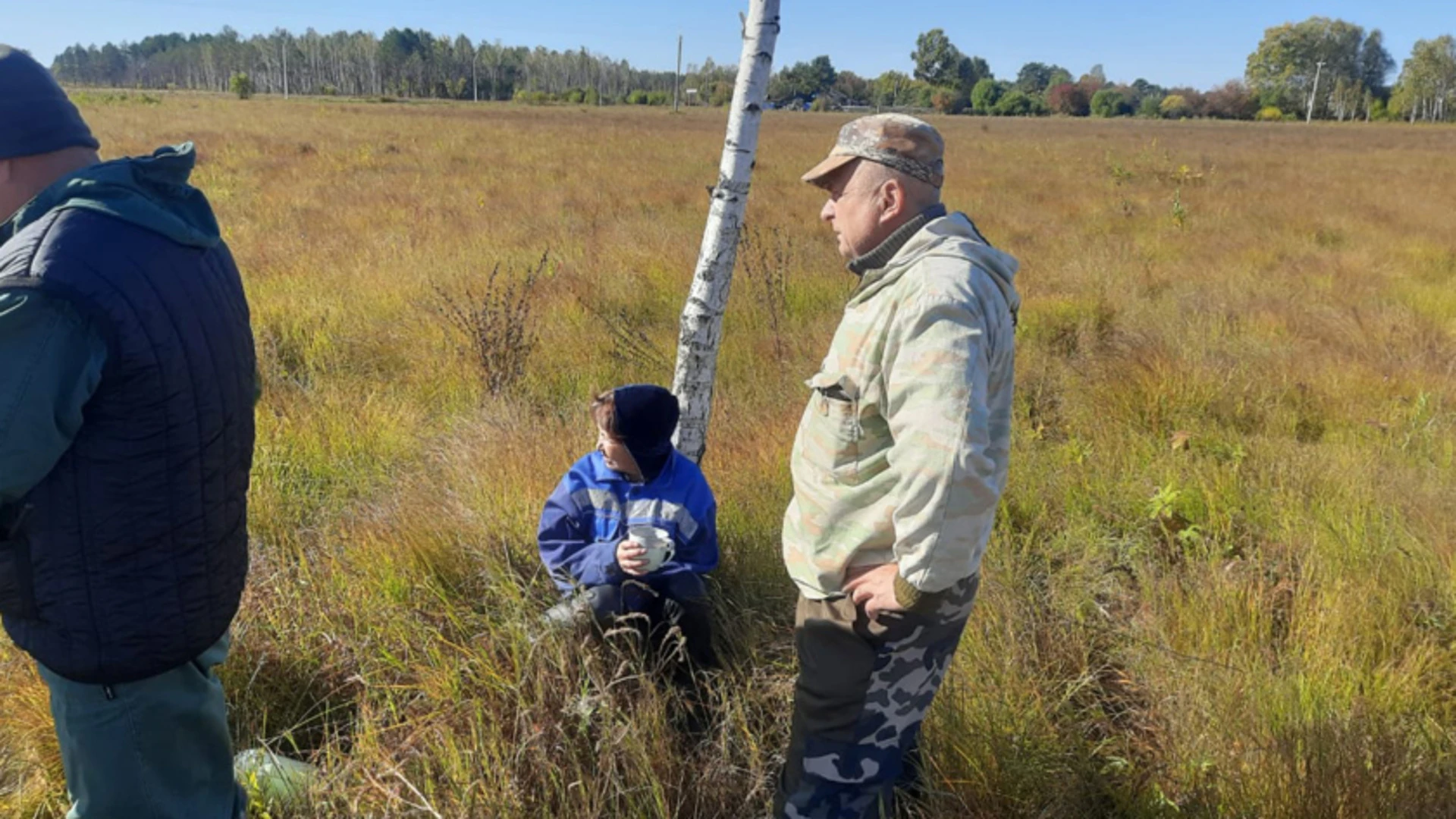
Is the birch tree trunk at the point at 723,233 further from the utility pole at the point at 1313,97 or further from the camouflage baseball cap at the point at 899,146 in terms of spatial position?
the utility pole at the point at 1313,97

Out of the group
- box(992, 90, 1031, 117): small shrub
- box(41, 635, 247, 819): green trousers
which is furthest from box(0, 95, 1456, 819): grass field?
box(992, 90, 1031, 117): small shrub

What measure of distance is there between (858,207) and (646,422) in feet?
3.28

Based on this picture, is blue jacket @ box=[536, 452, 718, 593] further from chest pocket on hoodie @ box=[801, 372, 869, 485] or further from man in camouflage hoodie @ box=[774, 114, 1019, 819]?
chest pocket on hoodie @ box=[801, 372, 869, 485]

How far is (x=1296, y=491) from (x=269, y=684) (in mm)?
4073

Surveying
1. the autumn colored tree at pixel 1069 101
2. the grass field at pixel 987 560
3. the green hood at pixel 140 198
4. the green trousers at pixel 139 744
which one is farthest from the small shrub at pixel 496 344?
the autumn colored tree at pixel 1069 101

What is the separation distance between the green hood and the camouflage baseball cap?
1.22 m

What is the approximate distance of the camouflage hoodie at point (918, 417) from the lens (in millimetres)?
1444

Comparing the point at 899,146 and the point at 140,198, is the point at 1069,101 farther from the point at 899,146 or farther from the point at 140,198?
the point at 140,198

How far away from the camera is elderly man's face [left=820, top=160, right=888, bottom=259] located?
168cm

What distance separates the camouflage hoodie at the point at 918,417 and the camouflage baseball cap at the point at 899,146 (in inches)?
4.5

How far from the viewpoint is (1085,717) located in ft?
8.09

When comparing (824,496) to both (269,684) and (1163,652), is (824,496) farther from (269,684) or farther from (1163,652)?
(269,684)

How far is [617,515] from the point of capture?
2523 millimetres

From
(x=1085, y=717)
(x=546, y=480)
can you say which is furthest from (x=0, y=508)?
(x=1085, y=717)
